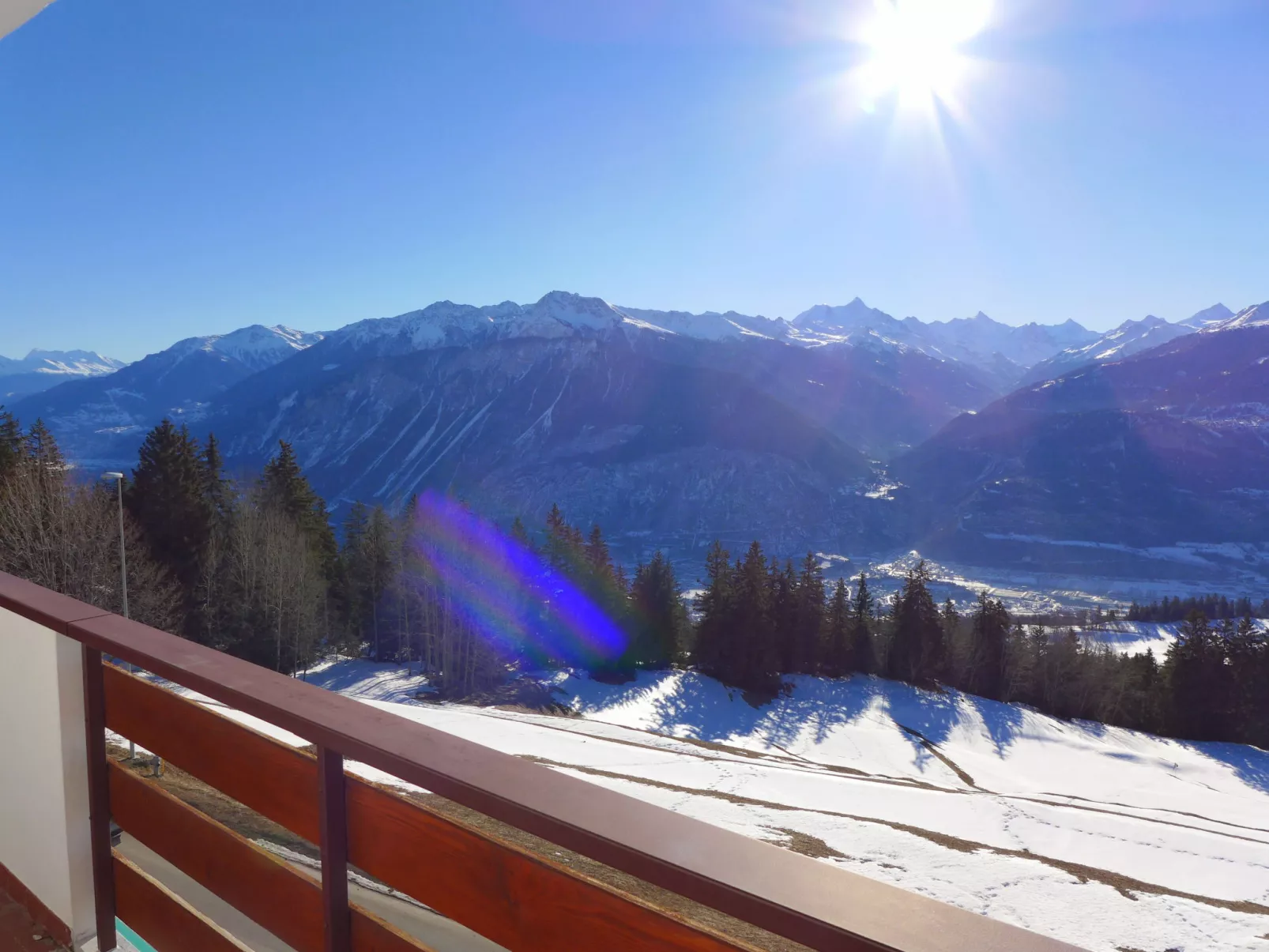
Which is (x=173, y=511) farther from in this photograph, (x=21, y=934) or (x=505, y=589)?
(x=21, y=934)

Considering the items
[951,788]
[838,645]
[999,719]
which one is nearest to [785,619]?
[838,645]

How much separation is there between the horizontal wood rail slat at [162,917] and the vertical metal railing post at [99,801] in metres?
0.04

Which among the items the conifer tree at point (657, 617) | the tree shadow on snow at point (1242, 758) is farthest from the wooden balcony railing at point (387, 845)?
the tree shadow on snow at point (1242, 758)

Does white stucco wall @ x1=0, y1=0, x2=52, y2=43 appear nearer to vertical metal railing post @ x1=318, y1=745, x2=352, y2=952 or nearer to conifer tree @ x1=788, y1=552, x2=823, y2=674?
vertical metal railing post @ x1=318, y1=745, x2=352, y2=952

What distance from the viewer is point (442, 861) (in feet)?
4.89

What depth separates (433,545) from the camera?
36.5 m

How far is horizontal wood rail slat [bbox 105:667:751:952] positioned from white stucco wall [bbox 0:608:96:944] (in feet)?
2.43

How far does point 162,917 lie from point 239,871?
70 centimetres

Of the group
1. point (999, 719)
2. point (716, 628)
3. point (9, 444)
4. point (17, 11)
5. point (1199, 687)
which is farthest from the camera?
point (1199, 687)

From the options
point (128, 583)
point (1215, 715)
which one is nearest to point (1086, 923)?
point (128, 583)

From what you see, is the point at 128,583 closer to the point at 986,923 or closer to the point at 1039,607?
the point at 986,923

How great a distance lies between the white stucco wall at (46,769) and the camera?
2.55 metres

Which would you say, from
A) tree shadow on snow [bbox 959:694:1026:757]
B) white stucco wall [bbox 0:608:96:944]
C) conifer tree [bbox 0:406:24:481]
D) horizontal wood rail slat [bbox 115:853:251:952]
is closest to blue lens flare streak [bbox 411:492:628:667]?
conifer tree [bbox 0:406:24:481]

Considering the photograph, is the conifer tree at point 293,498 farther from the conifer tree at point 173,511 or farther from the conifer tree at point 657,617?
the conifer tree at point 657,617
